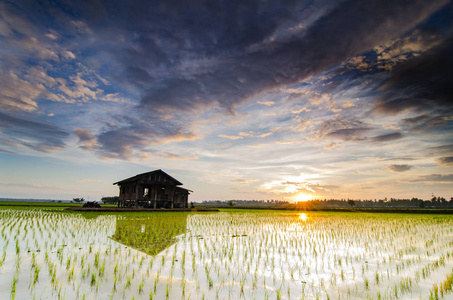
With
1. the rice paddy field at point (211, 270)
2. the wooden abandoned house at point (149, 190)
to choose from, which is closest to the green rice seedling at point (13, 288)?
the rice paddy field at point (211, 270)

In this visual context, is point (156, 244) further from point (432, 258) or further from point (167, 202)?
point (167, 202)

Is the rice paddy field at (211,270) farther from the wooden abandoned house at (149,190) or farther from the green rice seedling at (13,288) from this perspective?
the wooden abandoned house at (149,190)

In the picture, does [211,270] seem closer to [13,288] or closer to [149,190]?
[13,288]

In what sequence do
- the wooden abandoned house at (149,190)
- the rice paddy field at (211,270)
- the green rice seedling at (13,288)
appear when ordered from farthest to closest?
the wooden abandoned house at (149,190)
the rice paddy field at (211,270)
the green rice seedling at (13,288)

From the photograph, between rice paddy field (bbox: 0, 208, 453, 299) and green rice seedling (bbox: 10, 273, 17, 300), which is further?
rice paddy field (bbox: 0, 208, 453, 299)

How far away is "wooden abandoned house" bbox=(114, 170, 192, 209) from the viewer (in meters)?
33.1

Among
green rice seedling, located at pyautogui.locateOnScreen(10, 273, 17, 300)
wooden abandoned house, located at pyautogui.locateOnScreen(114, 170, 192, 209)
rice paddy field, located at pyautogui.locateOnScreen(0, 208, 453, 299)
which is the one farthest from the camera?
wooden abandoned house, located at pyautogui.locateOnScreen(114, 170, 192, 209)

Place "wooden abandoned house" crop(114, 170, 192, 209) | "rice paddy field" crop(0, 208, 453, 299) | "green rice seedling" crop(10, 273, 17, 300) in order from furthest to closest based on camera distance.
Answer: "wooden abandoned house" crop(114, 170, 192, 209) < "rice paddy field" crop(0, 208, 453, 299) < "green rice seedling" crop(10, 273, 17, 300)

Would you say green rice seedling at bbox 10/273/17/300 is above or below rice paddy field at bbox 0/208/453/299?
above

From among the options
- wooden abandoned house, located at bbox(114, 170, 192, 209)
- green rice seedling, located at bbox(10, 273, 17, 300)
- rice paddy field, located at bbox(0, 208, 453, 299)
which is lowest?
rice paddy field, located at bbox(0, 208, 453, 299)

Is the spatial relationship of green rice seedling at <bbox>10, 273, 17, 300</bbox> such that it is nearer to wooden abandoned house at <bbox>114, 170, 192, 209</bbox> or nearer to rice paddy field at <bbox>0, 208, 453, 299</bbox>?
rice paddy field at <bbox>0, 208, 453, 299</bbox>

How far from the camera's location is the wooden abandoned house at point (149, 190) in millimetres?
33094

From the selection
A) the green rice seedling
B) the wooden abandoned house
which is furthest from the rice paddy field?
the wooden abandoned house

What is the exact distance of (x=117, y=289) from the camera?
4.87 meters
